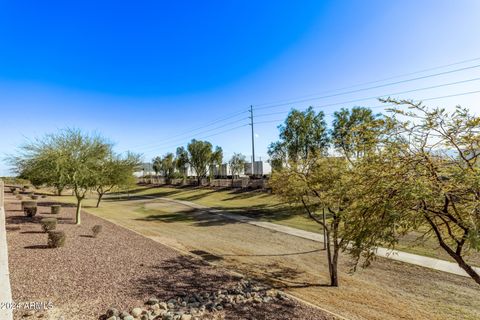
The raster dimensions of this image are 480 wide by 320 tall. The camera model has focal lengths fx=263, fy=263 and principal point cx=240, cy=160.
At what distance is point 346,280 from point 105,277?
9944 millimetres

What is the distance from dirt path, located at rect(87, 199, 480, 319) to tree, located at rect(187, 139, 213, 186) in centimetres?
4379

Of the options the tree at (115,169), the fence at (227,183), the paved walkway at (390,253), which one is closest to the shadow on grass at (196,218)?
the paved walkway at (390,253)

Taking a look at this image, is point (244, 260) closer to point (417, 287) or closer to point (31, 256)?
point (417, 287)

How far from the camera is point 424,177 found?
4828mm

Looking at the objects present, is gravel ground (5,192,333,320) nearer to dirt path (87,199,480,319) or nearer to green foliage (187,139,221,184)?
dirt path (87,199,480,319)

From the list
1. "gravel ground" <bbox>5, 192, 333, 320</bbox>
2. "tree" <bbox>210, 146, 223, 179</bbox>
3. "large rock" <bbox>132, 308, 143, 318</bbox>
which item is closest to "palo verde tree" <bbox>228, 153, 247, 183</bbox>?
"tree" <bbox>210, 146, 223, 179</bbox>

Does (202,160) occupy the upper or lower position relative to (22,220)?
upper

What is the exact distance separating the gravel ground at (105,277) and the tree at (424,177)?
4410 millimetres

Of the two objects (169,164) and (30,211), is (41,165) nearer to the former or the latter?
(30,211)

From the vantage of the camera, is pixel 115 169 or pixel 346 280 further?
pixel 115 169

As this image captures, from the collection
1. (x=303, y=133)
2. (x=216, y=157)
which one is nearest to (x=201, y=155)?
(x=216, y=157)

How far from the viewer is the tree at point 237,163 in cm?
7175

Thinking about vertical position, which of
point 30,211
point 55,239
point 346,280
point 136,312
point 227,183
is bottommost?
point 346,280

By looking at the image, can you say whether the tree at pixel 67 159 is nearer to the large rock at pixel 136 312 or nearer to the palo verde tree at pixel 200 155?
the large rock at pixel 136 312
